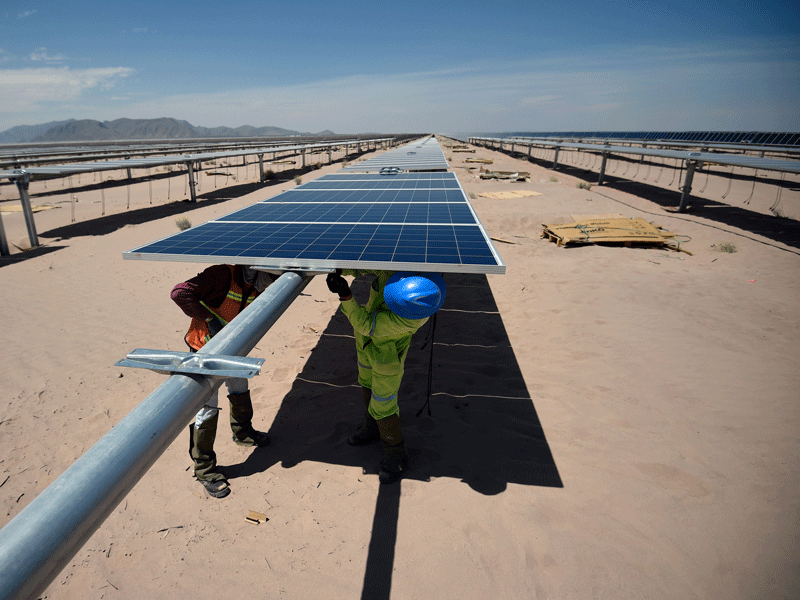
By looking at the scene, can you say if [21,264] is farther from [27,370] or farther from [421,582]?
[421,582]

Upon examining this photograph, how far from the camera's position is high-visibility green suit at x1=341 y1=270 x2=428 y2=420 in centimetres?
350

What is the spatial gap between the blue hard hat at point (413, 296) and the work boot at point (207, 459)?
2375 mm

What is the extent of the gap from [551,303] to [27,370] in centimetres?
949

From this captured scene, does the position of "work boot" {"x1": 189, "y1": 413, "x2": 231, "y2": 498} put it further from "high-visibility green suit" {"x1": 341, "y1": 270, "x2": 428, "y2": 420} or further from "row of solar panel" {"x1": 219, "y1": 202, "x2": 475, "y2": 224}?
"row of solar panel" {"x1": 219, "y1": 202, "x2": 475, "y2": 224}

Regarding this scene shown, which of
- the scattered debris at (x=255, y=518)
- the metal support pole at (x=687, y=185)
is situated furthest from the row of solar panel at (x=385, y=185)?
the metal support pole at (x=687, y=185)

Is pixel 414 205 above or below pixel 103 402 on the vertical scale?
above

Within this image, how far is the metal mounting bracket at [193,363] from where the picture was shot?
162 cm

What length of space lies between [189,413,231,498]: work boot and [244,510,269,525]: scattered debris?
396 mm

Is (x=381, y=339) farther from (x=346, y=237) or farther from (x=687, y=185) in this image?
(x=687, y=185)

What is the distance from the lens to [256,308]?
94.9 inches

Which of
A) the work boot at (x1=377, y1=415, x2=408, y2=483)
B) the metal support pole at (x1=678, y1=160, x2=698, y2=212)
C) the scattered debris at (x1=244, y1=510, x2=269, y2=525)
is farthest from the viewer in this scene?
the metal support pole at (x1=678, y1=160, x2=698, y2=212)

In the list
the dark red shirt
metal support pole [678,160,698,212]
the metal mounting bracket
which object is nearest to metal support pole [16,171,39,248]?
the dark red shirt

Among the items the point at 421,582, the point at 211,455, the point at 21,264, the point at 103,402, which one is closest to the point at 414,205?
the point at 211,455

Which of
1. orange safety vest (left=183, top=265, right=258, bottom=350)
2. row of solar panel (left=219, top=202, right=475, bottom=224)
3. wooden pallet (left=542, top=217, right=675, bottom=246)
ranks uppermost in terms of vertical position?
row of solar panel (left=219, top=202, right=475, bottom=224)
